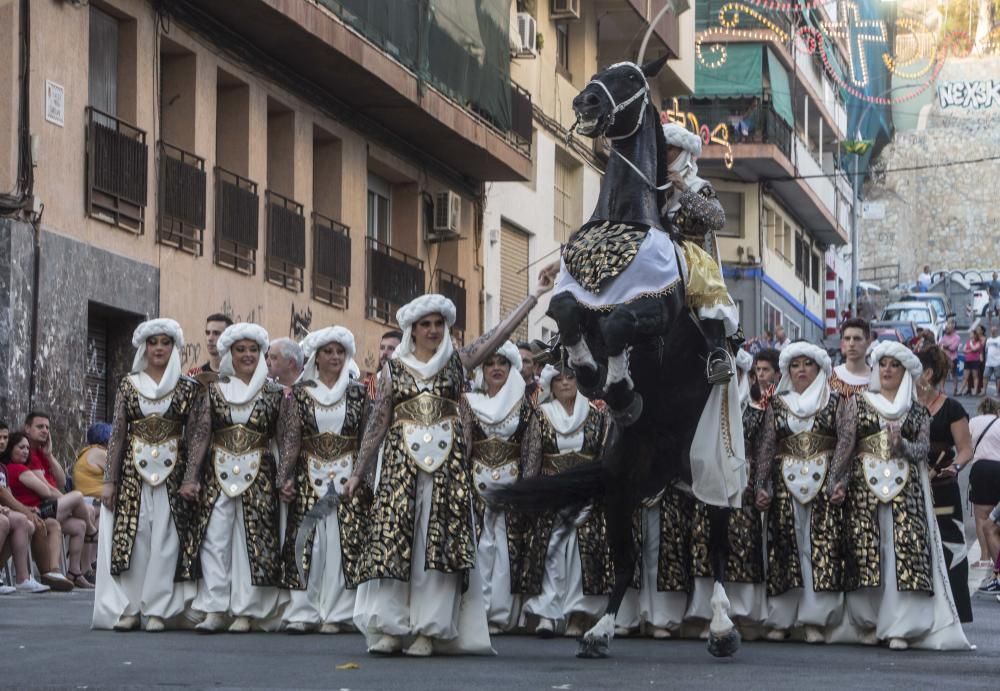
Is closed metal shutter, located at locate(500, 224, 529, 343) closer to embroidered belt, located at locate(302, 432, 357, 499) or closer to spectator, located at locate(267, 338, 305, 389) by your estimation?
spectator, located at locate(267, 338, 305, 389)

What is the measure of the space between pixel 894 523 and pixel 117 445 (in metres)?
4.53

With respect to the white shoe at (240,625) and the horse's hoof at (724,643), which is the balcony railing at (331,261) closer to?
the white shoe at (240,625)

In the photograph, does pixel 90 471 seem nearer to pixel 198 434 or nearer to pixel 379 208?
pixel 198 434

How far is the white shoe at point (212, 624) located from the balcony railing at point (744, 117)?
137ft

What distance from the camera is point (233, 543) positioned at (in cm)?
1319

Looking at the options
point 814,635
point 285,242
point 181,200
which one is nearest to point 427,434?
point 814,635

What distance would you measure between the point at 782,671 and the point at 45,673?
338 cm

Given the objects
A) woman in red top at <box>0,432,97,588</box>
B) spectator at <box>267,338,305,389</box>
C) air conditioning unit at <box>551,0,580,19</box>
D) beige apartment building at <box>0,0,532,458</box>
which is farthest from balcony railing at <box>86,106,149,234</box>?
air conditioning unit at <box>551,0,580,19</box>

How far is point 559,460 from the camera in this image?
44.6 ft

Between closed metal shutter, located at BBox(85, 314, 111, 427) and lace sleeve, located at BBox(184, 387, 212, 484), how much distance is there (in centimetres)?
703

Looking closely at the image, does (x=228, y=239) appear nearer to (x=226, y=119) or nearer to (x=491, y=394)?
(x=226, y=119)

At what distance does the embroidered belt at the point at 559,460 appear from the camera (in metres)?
13.6

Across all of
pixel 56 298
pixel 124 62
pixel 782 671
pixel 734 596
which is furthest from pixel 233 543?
pixel 124 62

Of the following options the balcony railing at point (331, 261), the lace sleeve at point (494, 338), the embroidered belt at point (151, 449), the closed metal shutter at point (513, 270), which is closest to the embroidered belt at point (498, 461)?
the embroidered belt at point (151, 449)
